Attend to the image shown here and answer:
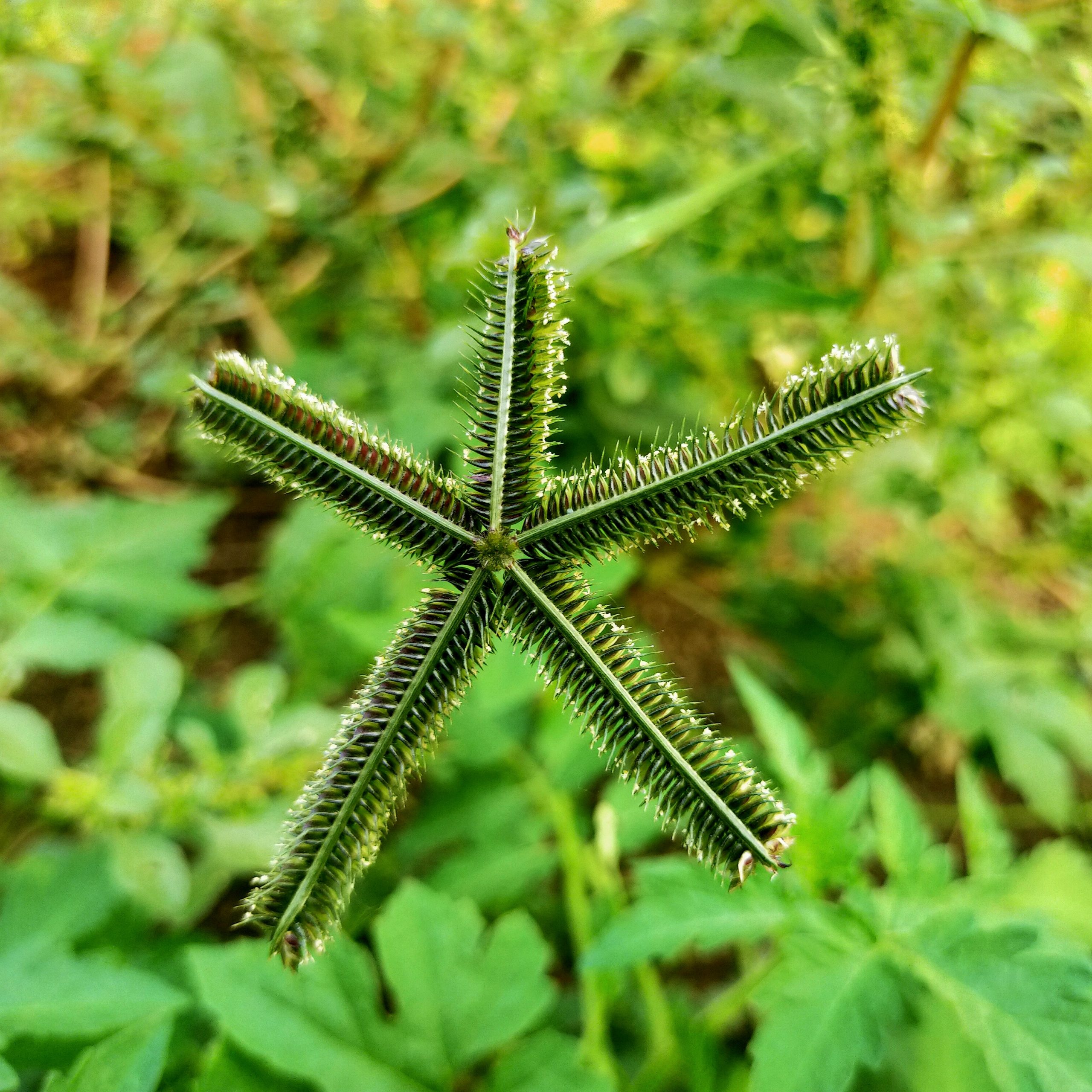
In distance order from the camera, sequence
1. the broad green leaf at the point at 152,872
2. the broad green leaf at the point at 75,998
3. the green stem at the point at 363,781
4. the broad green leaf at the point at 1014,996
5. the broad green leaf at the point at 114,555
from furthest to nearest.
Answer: the broad green leaf at the point at 114,555 → the broad green leaf at the point at 152,872 → the broad green leaf at the point at 75,998 → the broad green leaf at the point at 1014,996 → the green stem at the point at 363,781

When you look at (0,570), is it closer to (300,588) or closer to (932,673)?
(300,588)

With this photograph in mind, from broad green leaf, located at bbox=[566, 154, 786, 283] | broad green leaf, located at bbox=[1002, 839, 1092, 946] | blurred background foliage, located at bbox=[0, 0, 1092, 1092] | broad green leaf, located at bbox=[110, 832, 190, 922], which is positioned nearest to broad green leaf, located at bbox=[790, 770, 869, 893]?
blurred background foliage, located at bbox=[0, 0, 1092, 1092]

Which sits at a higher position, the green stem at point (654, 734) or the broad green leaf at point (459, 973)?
the green stem at point (654, 734)

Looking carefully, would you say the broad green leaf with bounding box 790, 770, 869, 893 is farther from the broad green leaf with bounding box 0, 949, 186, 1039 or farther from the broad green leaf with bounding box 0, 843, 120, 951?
the broad green leaf with bounding box 0, 843, 120, 951

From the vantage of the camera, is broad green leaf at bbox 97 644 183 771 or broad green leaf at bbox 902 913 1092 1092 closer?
broad green leaf at bbox 902 913 1092 1092

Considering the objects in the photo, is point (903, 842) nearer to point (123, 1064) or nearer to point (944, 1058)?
point (944, 1058)

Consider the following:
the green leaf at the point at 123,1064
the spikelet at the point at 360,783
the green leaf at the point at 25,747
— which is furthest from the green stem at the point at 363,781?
the green leaf at the point at 25,747

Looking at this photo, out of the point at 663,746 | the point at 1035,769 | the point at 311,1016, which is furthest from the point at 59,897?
the point at 1035,769

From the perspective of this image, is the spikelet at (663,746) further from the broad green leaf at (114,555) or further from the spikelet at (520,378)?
the broad green leaf at (114,555)
